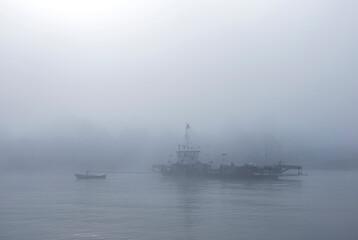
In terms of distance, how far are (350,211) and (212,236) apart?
15.9m

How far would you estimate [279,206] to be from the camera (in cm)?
4206

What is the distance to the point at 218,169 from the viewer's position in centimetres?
10538

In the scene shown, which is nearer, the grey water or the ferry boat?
the grey water

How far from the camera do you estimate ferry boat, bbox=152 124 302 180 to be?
100 m

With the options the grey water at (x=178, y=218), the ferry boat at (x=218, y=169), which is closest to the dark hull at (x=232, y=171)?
the ferry boat at (x=218, y=169)

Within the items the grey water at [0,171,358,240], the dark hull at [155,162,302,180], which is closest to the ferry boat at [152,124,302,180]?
the dark hull at [155,162,302,180]

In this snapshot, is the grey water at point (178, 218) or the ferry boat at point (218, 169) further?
the ferry boat at point (218, 169)

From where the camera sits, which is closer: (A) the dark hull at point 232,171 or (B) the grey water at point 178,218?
(B) the grey water at point 178,218

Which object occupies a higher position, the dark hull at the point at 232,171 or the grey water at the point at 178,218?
the dark hull at the point at 232,171

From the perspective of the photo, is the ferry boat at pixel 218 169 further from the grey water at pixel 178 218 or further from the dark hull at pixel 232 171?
the grey water at pixel 178 218

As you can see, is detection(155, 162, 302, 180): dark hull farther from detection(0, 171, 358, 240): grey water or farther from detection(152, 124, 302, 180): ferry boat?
detection(0, 171, 358, 240): grey water

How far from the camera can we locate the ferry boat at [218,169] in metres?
100

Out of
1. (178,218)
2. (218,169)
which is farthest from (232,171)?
(178,218)

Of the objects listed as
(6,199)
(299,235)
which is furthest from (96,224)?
(6,199)
